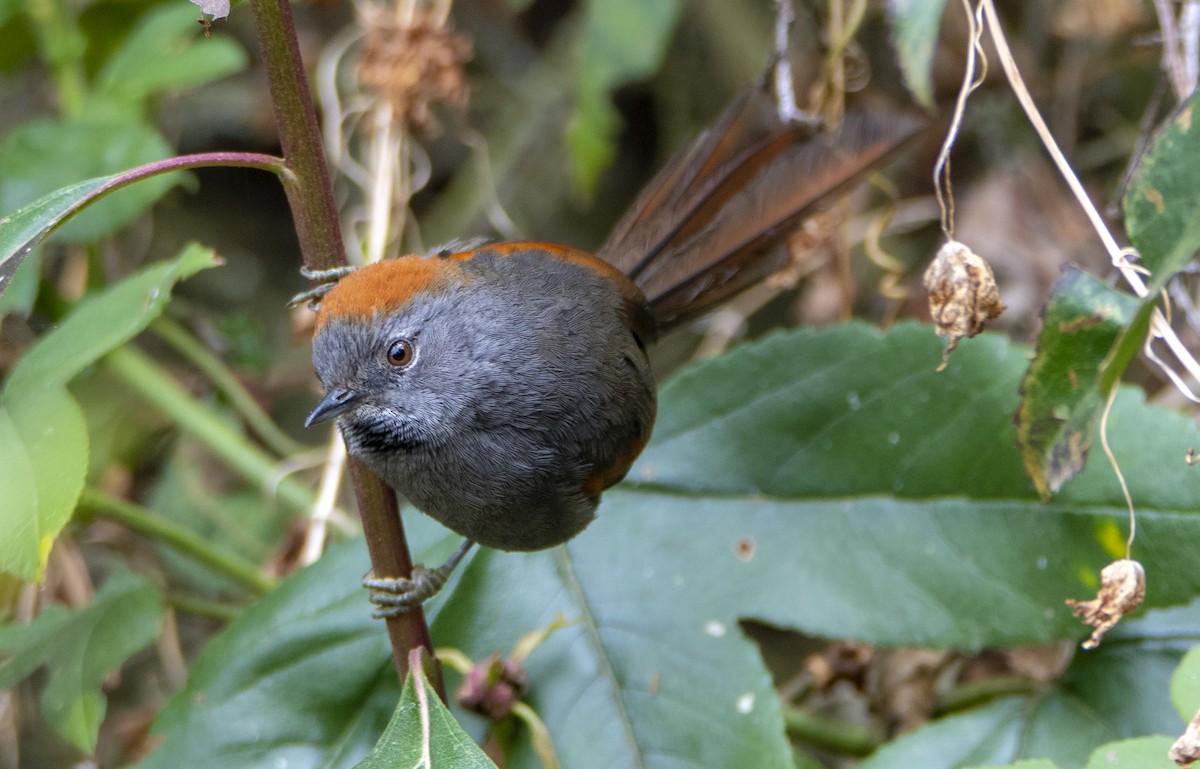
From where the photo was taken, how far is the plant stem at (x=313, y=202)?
1.47m

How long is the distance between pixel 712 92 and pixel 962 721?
3006mm

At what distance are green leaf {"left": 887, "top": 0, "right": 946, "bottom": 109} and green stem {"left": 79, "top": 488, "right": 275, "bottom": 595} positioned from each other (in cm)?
175

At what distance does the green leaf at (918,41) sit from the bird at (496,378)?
0.35 metres

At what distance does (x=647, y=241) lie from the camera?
2512mm

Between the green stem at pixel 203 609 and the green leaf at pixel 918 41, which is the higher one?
the green leaf at pixel 918 41

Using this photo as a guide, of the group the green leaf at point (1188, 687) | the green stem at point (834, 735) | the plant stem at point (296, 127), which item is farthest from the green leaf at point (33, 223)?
the green stem at point (834, 735)

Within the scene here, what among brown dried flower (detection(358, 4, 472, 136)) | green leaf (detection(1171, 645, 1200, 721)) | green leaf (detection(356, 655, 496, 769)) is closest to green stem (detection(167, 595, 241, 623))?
green leaf (detection(356, 655, 496, 769))

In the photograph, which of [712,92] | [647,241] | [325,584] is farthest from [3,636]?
[712,92]

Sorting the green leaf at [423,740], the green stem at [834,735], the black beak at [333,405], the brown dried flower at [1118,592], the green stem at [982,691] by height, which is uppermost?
the black beak at [333,405]

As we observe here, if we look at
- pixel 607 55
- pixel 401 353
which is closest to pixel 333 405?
pixel 401 353

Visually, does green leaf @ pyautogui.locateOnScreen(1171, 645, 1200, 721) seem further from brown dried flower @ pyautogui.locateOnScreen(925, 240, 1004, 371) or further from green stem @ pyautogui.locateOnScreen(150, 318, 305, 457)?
green stem @ pyautogui.locateOnScreen(150, 318, 305, 457)

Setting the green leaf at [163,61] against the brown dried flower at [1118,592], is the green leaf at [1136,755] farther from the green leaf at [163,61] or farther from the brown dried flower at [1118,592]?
the green leaf at [163,61]

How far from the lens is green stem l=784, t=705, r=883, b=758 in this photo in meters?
2.52

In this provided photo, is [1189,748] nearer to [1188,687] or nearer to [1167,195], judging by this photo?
[1188,687]
